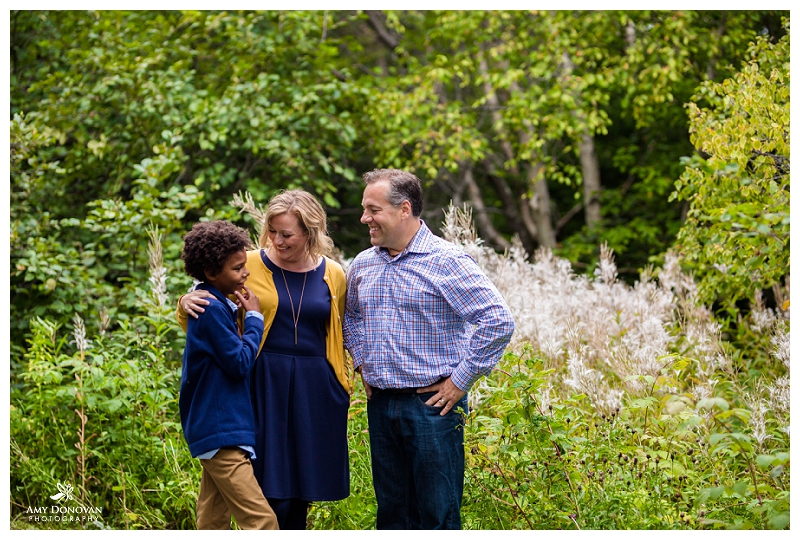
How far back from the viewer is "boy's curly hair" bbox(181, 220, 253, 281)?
8.87 feet

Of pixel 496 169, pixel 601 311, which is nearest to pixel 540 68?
pixel 496 169

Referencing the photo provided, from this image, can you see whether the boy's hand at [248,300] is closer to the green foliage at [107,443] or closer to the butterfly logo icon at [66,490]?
the green foliage at [107,443]

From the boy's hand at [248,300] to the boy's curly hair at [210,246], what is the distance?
13cm

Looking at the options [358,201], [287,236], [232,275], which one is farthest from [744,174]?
[358,201]

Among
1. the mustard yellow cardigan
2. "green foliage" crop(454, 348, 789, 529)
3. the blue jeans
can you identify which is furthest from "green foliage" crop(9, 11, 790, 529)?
the mustard yellow cardigan

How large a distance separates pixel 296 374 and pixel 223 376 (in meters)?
0.30

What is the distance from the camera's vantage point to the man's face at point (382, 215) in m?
2.88

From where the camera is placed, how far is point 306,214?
9.41 feet

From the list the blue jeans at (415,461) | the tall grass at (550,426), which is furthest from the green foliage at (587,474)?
the blue jeans at (415,461)

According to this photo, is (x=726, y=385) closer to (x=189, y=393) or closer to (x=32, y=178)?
(x=189, y=393)

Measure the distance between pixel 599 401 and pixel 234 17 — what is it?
222 inches

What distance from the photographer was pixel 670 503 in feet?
10.1

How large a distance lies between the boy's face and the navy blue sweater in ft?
0.14

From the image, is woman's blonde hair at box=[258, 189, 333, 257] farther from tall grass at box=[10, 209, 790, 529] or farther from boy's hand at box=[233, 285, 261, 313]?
tall grass at box=[10, 209, 790, 529]
